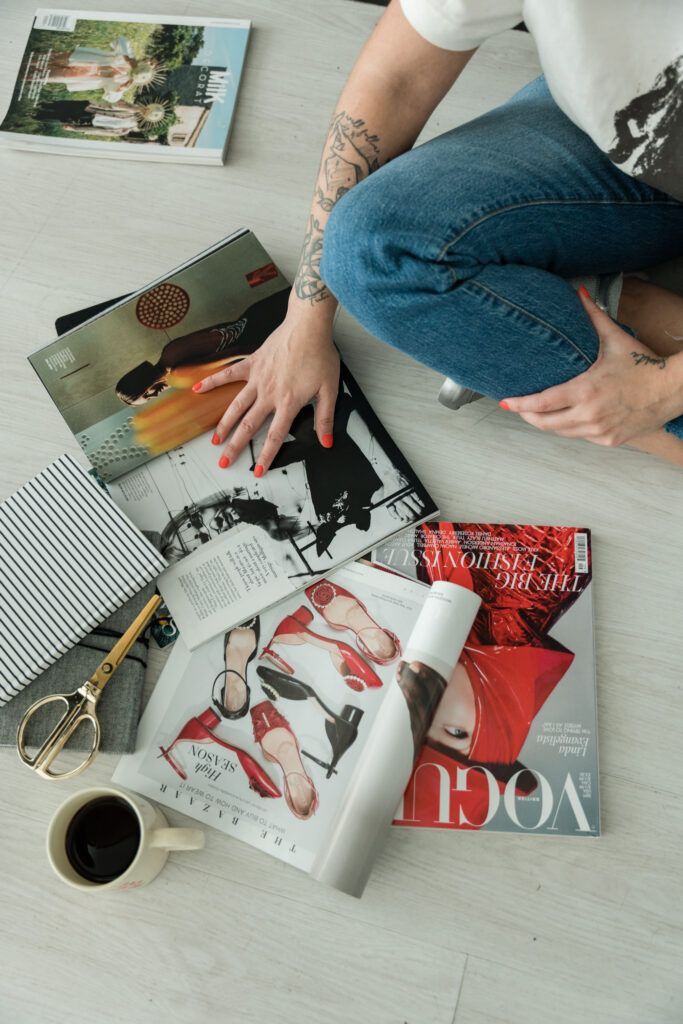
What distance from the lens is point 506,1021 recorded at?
69 centimetres

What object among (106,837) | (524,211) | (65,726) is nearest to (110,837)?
(106,837)

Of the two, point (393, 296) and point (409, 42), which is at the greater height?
point (409, 42)

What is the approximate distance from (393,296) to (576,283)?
22 cm

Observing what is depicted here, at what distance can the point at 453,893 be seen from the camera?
0.73m

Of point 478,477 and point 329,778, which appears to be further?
point 478,477

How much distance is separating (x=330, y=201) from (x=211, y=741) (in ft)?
1.88

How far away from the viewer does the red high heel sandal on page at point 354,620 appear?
79 centimetres

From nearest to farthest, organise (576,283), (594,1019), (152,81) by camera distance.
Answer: (594,1019) → (576,283) → (152,81)

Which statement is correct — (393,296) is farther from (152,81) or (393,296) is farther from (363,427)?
(152,81)

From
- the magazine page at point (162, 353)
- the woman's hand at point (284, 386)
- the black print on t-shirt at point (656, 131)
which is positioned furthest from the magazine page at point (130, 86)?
the black print on t-shirt at point (656, 131)

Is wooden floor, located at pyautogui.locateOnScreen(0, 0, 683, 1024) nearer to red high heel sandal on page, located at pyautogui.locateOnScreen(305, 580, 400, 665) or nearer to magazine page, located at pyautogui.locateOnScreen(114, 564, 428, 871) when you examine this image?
magazine page, located at pyautogui.locateOnScreen(114, 564, 428, 871)

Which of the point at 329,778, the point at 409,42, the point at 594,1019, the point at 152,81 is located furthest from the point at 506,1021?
the point at 152,81

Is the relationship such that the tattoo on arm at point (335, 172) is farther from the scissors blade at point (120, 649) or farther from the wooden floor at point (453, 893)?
the scissors blade at point (120, 649)

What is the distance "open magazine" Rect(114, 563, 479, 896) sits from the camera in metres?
0.72
